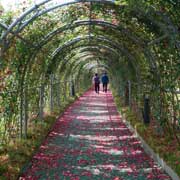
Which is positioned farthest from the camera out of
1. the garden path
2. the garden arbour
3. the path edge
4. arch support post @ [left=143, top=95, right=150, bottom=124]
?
arch support post @ [left=143, top=95, right=150, bottom=124]

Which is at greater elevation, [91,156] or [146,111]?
[146,111]

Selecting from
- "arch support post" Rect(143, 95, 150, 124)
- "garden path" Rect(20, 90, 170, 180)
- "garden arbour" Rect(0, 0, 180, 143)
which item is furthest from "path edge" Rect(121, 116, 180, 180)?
"arch support post" Rect(143, 95, 150, 124)

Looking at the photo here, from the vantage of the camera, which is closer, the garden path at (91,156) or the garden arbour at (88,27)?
the garden path at (91,156)

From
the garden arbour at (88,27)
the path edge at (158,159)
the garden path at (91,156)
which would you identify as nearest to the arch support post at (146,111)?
the garden arbour at (88,27)

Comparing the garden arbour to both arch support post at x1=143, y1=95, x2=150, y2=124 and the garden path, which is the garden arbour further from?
the garden path

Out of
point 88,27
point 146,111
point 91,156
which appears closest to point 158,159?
point 91,156

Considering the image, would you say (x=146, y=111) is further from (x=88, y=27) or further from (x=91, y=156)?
(x=88, y=27)

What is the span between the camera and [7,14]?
7160 mm

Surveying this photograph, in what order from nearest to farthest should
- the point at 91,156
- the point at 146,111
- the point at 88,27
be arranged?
1. the point at 91,156
2. the point at 146,111
3. the point at 88,27

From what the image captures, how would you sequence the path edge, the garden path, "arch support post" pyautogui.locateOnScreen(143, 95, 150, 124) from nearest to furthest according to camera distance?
the path edge → the garden path → "arch support post" pyautogui.locateOnScreen(143, 95, 150, 124)

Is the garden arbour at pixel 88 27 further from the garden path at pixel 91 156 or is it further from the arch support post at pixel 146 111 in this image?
the garden path at pixel 91 156

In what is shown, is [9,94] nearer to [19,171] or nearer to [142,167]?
[19,171]

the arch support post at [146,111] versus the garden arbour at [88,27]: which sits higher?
the garden arbour at [88,27]

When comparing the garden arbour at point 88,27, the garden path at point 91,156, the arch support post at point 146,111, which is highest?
the garden arbour at point 88,27
